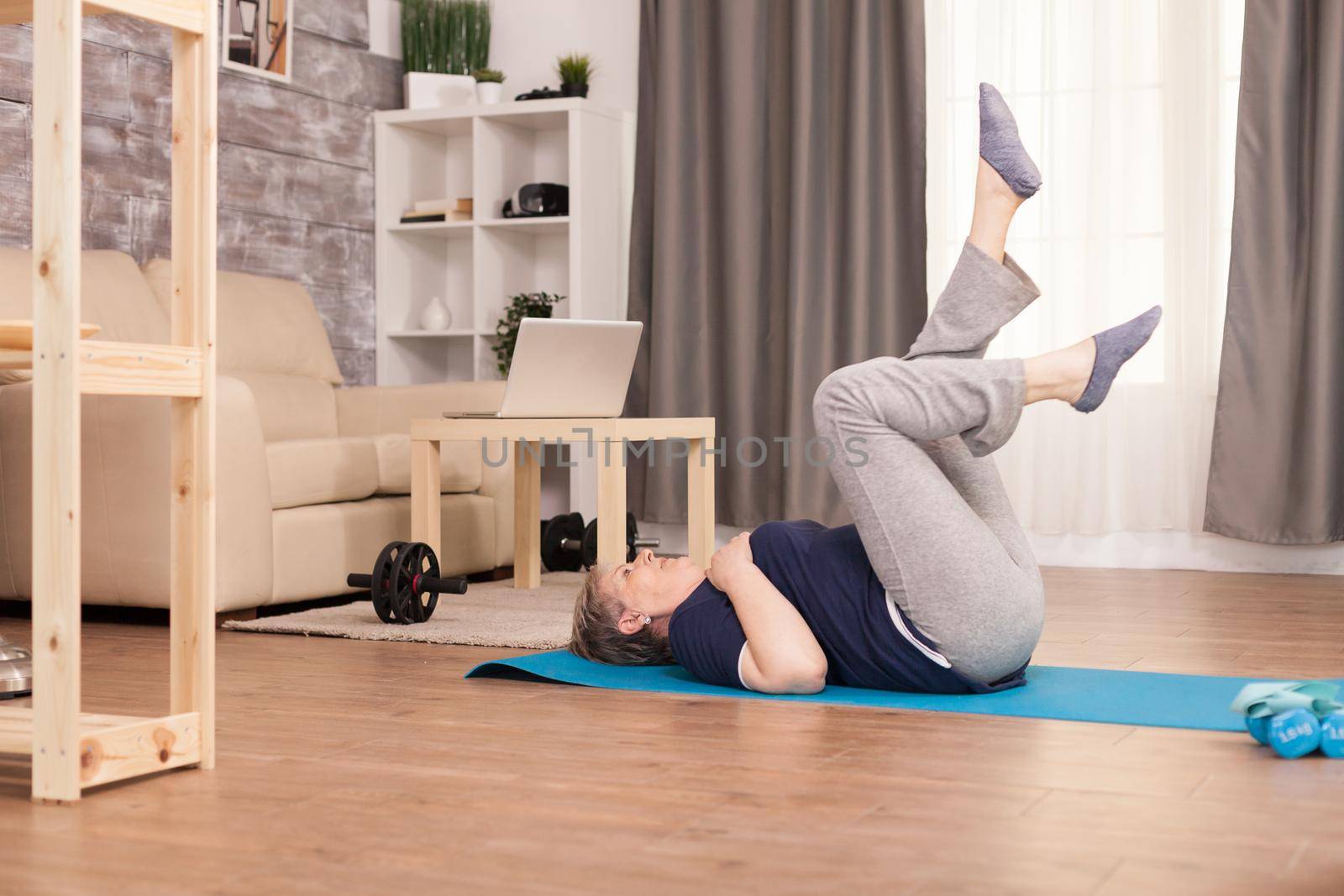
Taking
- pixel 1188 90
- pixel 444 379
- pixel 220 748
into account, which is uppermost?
pixel 1188 90

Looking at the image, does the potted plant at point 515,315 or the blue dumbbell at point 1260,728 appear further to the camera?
the potted plant at point 515,315

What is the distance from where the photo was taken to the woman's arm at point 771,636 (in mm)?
2377

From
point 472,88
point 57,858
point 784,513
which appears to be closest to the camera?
point 57,858

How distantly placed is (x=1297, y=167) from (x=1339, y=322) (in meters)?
0.48

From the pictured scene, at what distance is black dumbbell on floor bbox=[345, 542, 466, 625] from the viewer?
10.8 ft

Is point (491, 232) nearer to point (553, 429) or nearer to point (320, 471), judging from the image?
point (320, 471)

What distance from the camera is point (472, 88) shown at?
223 inches

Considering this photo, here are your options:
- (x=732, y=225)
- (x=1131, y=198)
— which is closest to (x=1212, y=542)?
(x=1131, y=198)

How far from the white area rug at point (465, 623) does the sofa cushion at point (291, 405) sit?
0.84m

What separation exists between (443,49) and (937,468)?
3.85 meters

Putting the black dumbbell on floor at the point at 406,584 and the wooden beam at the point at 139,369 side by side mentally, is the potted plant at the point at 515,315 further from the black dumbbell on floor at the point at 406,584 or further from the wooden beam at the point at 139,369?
the wooden beam at the point at 139,369

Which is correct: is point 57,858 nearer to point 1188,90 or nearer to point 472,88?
point 1188,90

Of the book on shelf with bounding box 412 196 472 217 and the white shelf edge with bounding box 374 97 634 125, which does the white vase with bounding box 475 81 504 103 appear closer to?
the white shelf edge with bounding box 374 97 634 125

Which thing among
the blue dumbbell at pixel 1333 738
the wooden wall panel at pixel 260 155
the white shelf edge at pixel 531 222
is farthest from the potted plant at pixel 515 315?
the blue dumbbell at pixel 1333 738
